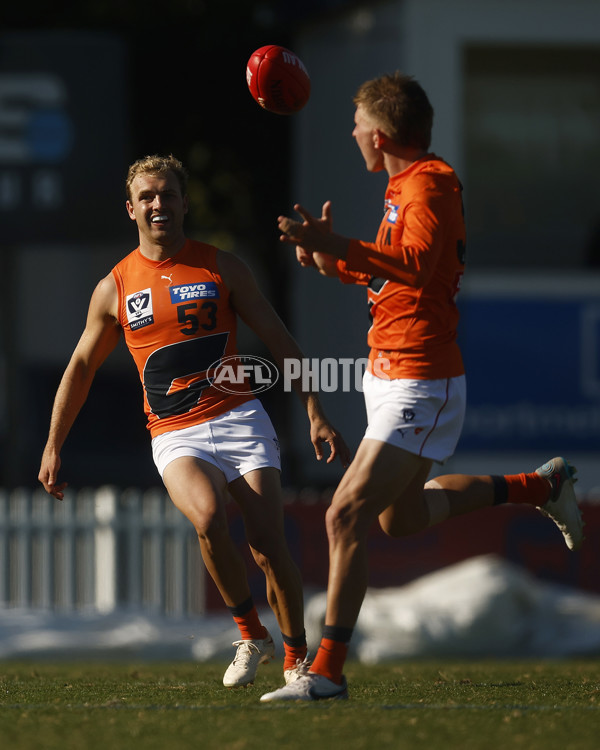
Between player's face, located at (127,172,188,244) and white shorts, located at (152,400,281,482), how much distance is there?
863 mm

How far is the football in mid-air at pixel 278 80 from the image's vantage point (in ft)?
21.8

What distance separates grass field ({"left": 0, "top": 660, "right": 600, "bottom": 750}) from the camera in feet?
15.4

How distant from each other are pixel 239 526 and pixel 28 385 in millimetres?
13919

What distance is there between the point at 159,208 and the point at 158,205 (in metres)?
0.01

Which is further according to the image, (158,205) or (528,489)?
(528,489)

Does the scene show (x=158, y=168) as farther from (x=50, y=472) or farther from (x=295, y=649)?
(x=295, y=649)

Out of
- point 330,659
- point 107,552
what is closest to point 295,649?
point 330,659

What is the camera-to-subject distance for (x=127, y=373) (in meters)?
23.8

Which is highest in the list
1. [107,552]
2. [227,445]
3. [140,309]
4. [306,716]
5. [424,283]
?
A: [424,283]

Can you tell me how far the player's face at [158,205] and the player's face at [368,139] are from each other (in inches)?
38.2

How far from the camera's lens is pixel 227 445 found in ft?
20.4

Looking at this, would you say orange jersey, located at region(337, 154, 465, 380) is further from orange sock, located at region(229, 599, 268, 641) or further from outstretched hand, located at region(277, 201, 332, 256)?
orange sock, located at region(229, 599, 268, 641)

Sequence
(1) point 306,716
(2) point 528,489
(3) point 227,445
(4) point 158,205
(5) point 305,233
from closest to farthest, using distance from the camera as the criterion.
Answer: (1) point 306,716 → (5) point 305,233 → (3) point 227,445 → (4) point 158,205 → (2) point 528,489

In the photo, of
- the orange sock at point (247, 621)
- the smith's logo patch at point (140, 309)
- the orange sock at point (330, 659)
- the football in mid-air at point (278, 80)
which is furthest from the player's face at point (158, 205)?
the orange sock at point (330, 659)
